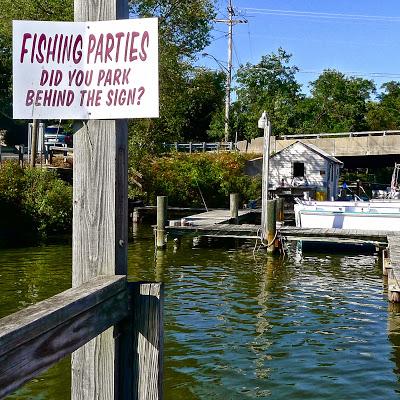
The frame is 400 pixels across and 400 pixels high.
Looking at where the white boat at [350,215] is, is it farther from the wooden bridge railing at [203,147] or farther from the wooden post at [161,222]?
the wooden bridge railing at [203,147]

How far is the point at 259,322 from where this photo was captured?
11227mm

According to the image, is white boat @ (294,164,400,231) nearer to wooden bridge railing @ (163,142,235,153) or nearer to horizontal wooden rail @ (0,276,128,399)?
horizontal wooden rail @ (0,276,128,399)

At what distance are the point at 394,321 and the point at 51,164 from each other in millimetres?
22077

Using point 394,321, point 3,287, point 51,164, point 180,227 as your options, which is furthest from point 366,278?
point 51,164

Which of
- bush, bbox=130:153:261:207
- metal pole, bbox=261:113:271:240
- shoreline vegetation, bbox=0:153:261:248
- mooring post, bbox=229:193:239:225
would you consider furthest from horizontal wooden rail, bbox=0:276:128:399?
bush, bbox=130:153:261:207

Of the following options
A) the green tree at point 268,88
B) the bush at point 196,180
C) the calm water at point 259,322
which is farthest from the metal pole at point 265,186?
the green tree at point 268,88

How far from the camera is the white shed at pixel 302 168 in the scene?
3994 centimetres

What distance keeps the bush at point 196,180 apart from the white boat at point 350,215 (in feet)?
39.1

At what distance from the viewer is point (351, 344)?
9852 millimetres

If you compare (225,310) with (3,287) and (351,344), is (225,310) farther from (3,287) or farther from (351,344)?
(3,287)

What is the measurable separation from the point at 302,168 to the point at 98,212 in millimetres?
38875

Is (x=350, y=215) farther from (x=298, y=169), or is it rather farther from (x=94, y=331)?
(x=94, y=331)

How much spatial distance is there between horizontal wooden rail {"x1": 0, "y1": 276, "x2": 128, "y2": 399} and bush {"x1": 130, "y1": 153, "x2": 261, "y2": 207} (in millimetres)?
29275

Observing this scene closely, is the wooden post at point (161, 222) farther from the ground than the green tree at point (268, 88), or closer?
closer
